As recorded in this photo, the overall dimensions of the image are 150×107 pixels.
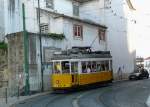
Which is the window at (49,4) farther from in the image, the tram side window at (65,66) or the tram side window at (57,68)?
the tram side window at (65,66)

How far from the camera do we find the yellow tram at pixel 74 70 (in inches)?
1184

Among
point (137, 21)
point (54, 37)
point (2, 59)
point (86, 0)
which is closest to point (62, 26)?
point (54, 37)

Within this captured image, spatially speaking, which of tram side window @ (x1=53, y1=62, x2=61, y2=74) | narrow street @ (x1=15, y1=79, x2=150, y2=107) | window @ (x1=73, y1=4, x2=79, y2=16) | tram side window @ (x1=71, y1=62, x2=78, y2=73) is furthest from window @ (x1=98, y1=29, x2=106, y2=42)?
narrow street @ (x1=15, y1=79, x2=150, y2=107)

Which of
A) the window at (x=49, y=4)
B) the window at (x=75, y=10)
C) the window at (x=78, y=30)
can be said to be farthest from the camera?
the window at (x=75, y=10)

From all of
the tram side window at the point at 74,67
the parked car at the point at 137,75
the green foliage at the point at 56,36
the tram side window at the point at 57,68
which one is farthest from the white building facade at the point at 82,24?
the tram side window at the point at 74,67

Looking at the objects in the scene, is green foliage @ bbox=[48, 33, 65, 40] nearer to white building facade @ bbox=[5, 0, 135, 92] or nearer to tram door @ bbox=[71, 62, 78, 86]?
white building facade @ bbox=[5, 0, 135, 92]

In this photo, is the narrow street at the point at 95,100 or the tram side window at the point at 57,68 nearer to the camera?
the narrow street at the point at 95,100

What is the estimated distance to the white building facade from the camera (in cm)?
3719

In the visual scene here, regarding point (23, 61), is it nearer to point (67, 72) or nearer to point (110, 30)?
point (67, 72)

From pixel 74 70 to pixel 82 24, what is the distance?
1060 cm

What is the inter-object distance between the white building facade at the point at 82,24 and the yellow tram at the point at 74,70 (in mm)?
2539

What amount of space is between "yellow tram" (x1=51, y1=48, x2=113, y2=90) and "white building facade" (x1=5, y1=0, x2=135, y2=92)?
2.54 metres

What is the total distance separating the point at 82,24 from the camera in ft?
132

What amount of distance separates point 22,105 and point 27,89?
828 centimetres
